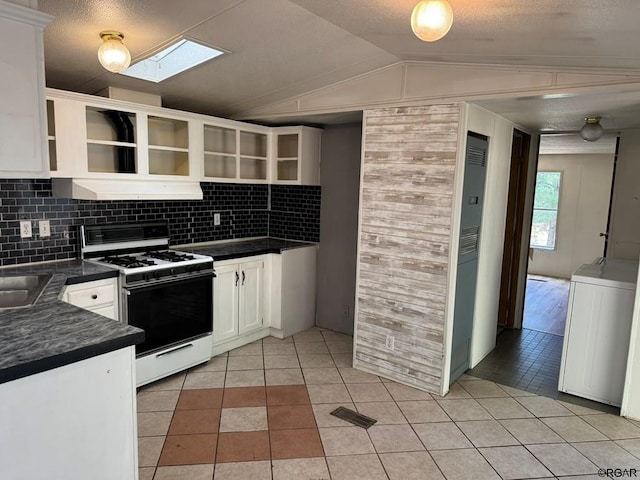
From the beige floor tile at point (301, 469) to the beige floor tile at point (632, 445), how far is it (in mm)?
1765

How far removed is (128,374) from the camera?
176 centimetres

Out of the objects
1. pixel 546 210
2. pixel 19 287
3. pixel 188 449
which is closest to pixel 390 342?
pixel 188 449

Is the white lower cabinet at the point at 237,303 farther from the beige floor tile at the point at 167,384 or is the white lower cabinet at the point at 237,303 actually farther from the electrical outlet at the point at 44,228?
the electrical outlet at the point at 44,228

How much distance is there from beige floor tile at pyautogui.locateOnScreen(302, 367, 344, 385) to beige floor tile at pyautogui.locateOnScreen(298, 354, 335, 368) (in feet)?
0.22

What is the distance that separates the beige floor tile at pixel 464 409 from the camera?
2.90 meters

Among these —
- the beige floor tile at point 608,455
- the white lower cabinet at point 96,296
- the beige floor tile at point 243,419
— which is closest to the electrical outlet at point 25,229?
the white lower cabinet at point 96,296

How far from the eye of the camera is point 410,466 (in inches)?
94.0

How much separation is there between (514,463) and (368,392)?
3.48 feet

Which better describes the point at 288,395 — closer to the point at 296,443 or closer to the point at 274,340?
the point at 296,443

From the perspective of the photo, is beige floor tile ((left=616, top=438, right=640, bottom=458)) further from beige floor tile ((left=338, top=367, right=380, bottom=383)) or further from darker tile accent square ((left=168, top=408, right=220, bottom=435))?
darker tile accent square ((left=168, top=408, right=220, bottom=435))

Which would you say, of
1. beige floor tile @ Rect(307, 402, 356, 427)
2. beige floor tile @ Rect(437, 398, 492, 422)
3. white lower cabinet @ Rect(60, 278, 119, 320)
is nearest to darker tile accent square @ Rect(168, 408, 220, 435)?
beige floor tile @ Rect(307, 402, 356, 427)

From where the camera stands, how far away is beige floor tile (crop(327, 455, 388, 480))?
2293 millimetres

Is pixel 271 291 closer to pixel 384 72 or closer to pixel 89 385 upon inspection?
pixel 384 72

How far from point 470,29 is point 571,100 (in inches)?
40.2
